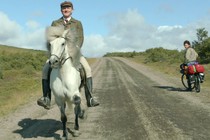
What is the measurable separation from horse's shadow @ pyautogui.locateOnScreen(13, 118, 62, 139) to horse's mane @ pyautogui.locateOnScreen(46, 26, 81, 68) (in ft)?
6.27

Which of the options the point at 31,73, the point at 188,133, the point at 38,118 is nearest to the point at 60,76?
the point at 188,133

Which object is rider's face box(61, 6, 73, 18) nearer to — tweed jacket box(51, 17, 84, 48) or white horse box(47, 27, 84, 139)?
tweed jacket box(51, 17, 84, 48)

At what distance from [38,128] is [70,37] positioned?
2939mm

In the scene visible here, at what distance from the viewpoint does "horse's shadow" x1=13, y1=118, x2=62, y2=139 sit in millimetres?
8288

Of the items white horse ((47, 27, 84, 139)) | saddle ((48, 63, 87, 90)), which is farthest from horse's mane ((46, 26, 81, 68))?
saddle ((48, 63, 87, 90))

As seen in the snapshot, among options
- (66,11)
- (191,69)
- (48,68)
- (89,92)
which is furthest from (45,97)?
(191,69)

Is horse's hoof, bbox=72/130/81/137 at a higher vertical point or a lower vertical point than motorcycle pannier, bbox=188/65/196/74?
lower

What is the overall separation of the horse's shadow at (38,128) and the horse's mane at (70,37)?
1.91 metres

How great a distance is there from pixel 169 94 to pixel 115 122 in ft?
20.9

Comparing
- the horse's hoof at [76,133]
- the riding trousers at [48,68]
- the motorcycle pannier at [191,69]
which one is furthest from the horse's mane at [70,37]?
the motorcycle pannier at [191,69]

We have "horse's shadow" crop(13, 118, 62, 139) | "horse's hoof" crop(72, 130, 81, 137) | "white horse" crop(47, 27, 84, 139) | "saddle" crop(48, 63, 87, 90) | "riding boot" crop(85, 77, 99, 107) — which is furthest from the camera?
"horse's shadow" crop(13, 118, 62, 139)

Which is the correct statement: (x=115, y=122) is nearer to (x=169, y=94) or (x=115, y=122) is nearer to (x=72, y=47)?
(x=72, y=47)

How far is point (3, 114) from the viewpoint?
38.3ft

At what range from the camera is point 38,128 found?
8977 millimetres
